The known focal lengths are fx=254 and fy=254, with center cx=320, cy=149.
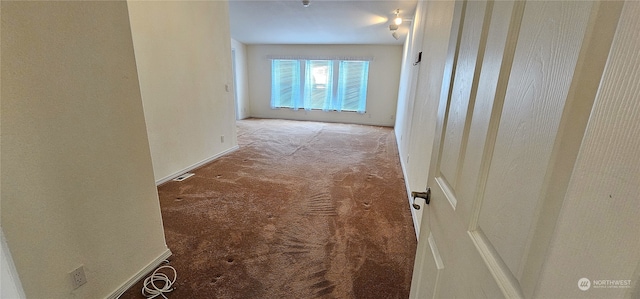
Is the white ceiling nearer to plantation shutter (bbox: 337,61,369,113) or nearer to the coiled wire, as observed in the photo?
plantation shutter (bbox: 337,61,369,113)

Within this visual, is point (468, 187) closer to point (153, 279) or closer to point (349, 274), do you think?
point (349, 274)

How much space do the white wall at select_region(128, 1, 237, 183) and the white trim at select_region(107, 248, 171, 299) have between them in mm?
1451

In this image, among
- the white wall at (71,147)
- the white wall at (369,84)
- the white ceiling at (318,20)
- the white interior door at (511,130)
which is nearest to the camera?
the white interior door at (511,130)

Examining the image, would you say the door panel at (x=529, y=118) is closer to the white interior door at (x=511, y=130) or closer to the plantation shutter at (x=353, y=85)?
the white interior door at (x=511, y=130)

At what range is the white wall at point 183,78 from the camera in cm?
264

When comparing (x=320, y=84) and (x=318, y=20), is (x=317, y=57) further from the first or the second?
(x=318, y=20)

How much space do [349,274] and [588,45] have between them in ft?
5.12

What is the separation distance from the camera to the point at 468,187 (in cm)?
59

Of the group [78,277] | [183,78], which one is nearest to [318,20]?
[183,78]

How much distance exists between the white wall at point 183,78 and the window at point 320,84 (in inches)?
168

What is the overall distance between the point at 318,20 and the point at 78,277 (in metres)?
5.16

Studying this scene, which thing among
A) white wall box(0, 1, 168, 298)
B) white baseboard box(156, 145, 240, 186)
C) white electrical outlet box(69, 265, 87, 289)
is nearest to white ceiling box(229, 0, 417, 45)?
white baseboard box(156, 145, 240, 186)

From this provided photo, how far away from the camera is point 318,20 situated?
16.7ft

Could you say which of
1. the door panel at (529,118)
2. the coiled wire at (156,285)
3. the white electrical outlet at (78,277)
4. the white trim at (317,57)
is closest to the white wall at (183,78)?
the coiled wire at (156,285)
